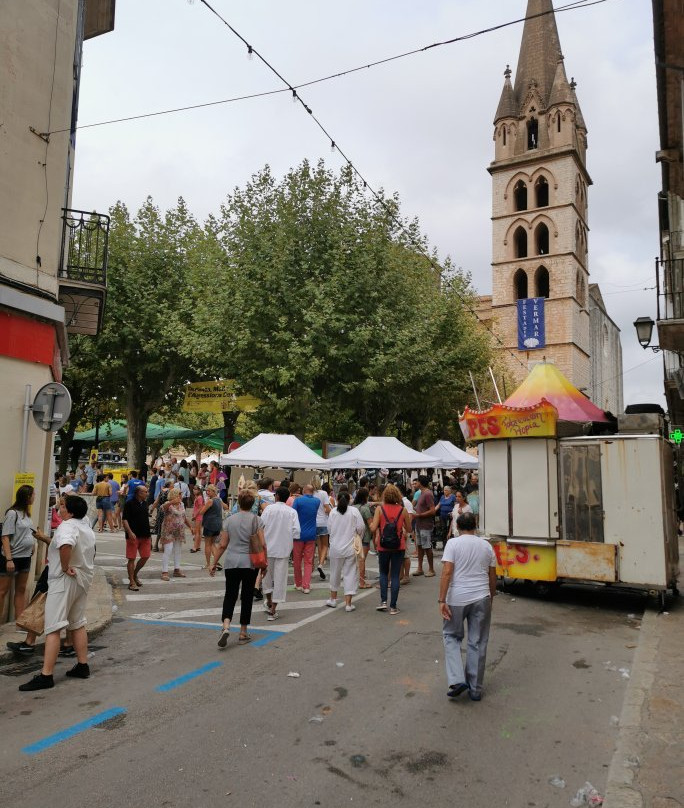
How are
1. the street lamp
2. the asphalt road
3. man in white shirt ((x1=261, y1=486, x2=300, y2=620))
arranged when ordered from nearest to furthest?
the asphalt road → man in white shirt ((x1=261, y1=486, x2=300, y2=620)) → the street lamp

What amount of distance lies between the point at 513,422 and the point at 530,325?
1297 inches

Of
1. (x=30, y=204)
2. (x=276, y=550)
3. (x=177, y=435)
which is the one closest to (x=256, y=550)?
(x=276, y=550)

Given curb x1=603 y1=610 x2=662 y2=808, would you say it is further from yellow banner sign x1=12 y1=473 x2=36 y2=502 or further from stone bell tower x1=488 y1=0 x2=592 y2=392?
stone bell tower x1=488 y1=0 x2=592 y2=392

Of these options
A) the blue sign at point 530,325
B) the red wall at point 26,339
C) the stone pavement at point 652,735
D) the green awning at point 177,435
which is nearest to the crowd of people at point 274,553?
the stone pavement at point 652,735

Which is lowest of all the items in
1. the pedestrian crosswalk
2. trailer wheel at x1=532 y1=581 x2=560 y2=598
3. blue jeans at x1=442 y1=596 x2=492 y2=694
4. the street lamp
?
the pedestrian crosswalk

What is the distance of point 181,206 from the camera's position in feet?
89.9

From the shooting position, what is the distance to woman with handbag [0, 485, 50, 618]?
724 cm

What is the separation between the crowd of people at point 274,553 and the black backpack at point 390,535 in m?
0.01

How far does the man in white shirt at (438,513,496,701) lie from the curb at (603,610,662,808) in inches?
48.1

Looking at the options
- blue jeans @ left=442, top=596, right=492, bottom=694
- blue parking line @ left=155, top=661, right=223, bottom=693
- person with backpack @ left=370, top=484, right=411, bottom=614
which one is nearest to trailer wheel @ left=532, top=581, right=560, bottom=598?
person with backpack @ left=370, top=484, right=411, bottom=614

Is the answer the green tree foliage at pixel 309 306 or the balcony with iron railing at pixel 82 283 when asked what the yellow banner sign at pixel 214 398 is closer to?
the green tree foliage at pixel 309 306

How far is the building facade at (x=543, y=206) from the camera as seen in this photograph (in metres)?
51.3

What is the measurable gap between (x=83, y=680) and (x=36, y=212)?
20.6 ft

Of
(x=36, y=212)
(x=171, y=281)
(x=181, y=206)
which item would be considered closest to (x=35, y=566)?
(x=36, y=212)
